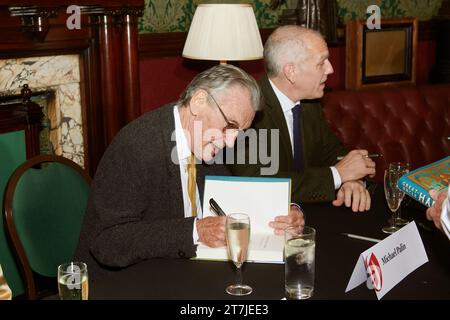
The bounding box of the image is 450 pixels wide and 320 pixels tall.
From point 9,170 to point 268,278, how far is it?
1.63 m

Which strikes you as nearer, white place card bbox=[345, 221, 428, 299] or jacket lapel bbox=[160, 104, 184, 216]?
white place card bbox=[345, 221, 428, 299]

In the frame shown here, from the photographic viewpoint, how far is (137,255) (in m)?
1.78

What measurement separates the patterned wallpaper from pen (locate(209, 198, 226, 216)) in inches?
73.4

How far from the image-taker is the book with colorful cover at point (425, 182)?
5.83 feet

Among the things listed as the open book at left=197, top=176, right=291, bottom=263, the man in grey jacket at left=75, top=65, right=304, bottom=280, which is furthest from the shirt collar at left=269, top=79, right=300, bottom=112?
the open book at left=197, top=176, right=291, bottom=263

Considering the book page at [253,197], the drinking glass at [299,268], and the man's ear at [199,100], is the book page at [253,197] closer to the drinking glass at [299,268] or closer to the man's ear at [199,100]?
the man's ear at [199,100]

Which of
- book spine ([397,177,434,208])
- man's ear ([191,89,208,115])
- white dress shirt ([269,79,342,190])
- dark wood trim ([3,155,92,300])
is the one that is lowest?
dark wood trim ([3,155,92,300])

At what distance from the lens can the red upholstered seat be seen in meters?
3.68

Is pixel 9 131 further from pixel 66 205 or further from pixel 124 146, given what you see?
pixel 124 146

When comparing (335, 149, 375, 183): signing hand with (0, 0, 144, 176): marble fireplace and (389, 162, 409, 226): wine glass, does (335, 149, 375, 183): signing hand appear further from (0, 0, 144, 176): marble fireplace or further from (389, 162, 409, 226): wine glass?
(0, 0, 144, 176): marble fireplace

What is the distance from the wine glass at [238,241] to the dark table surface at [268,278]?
3 cm

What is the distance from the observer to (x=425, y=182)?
182 cm

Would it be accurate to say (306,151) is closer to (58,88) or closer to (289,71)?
(289,71)
